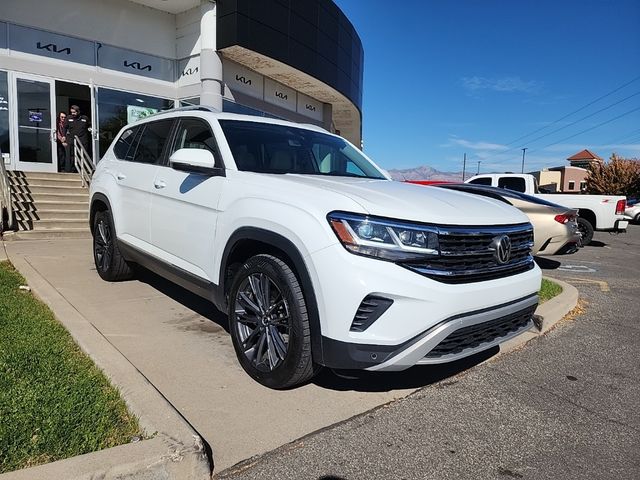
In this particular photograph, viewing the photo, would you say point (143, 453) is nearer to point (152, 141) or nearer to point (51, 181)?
point (152, 141)

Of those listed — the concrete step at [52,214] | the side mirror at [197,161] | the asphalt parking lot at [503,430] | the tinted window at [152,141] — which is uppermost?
the tinted window at [152,141]

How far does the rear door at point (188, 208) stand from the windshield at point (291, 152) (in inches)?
8.5

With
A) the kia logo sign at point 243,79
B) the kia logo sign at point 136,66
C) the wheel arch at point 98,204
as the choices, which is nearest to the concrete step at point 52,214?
the wheel arch at point 98,204

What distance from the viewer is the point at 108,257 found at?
223 inches

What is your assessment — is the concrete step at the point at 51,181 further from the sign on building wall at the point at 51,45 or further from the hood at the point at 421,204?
the hood at the point at 421,204

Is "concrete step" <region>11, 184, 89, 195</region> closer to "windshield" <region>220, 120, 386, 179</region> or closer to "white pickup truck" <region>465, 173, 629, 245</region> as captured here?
"windshield" <region>220, 120, 386, 179</region>

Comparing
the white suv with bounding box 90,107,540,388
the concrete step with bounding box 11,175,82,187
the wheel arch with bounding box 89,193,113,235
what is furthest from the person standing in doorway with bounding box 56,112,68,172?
the white suv with bounding box 90,107,540,388

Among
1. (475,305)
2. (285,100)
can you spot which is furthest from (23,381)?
(285,100)

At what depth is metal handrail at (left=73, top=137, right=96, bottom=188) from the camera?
39.6 ft

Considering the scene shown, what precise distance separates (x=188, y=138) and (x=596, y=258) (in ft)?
33.1

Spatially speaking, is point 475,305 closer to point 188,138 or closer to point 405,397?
point 405,397

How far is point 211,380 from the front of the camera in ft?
11.0

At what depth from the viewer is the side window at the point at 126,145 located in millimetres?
5364

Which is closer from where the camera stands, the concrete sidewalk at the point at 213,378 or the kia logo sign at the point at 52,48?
the concrete sidewalk at the point at 213,378
